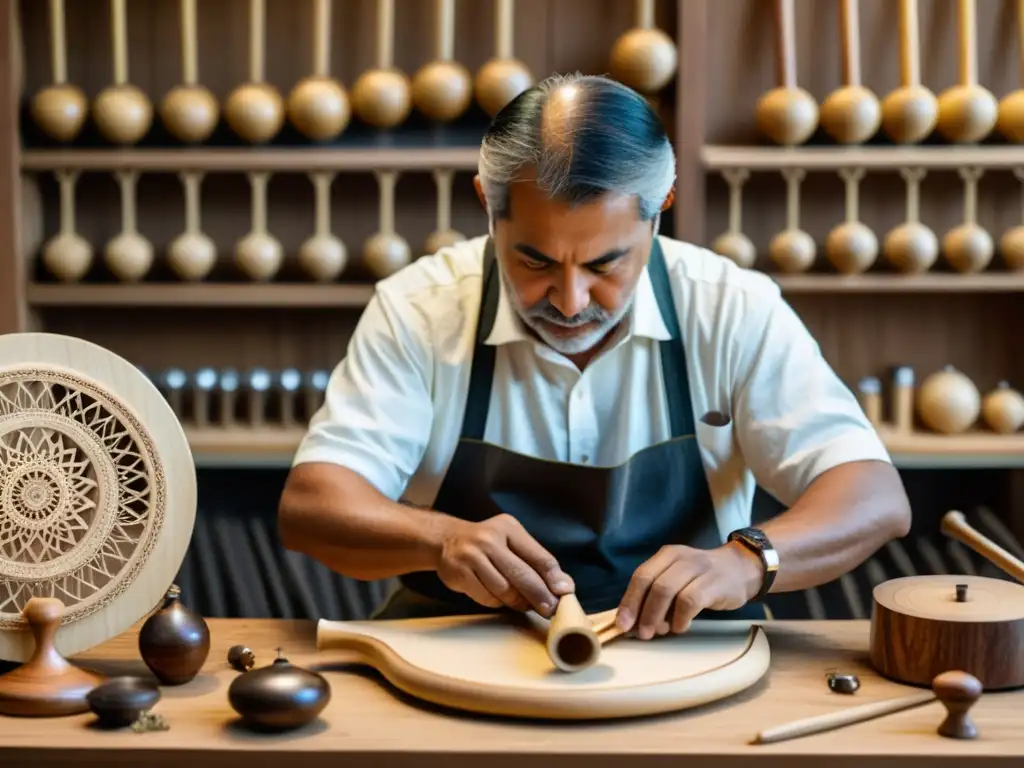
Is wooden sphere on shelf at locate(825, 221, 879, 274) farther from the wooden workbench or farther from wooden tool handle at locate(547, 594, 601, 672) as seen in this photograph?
wooden tool handle at locate(547, 594, 601, 672)

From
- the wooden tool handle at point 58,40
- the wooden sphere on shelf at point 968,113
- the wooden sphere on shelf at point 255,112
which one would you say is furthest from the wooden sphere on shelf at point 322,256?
the wooden sphere on shelf at point 968,113

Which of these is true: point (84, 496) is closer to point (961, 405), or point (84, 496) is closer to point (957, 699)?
point (957, 699)

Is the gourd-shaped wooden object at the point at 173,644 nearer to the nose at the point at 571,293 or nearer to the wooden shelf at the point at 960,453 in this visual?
the nose at the point at 571,293

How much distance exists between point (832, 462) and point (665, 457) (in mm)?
288

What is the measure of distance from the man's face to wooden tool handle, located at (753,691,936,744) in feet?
2.27

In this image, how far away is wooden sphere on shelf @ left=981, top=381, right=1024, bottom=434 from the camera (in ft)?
11.6

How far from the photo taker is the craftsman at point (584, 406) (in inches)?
73.5

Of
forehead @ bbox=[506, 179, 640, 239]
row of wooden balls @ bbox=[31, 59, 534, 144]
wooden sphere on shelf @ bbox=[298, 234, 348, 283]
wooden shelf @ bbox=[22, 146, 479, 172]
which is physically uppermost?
row of wooden balls @ bbox=[31, 59, 534, 144]

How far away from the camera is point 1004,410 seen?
11.6 feet

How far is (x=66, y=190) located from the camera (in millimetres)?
3586

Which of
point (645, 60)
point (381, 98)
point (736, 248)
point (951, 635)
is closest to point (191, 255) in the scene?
point (381, 98)

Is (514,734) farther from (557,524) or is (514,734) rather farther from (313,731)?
(557,524)

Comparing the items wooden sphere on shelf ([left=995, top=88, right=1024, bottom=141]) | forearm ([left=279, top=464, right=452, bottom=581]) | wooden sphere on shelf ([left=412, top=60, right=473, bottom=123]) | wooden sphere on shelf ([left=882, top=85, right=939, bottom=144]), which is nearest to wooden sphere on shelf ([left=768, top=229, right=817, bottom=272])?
wooden sphere on shelf ([left=882, top=85, right=939, bottom=144])

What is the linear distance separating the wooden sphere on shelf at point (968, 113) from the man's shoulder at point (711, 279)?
1410mm
